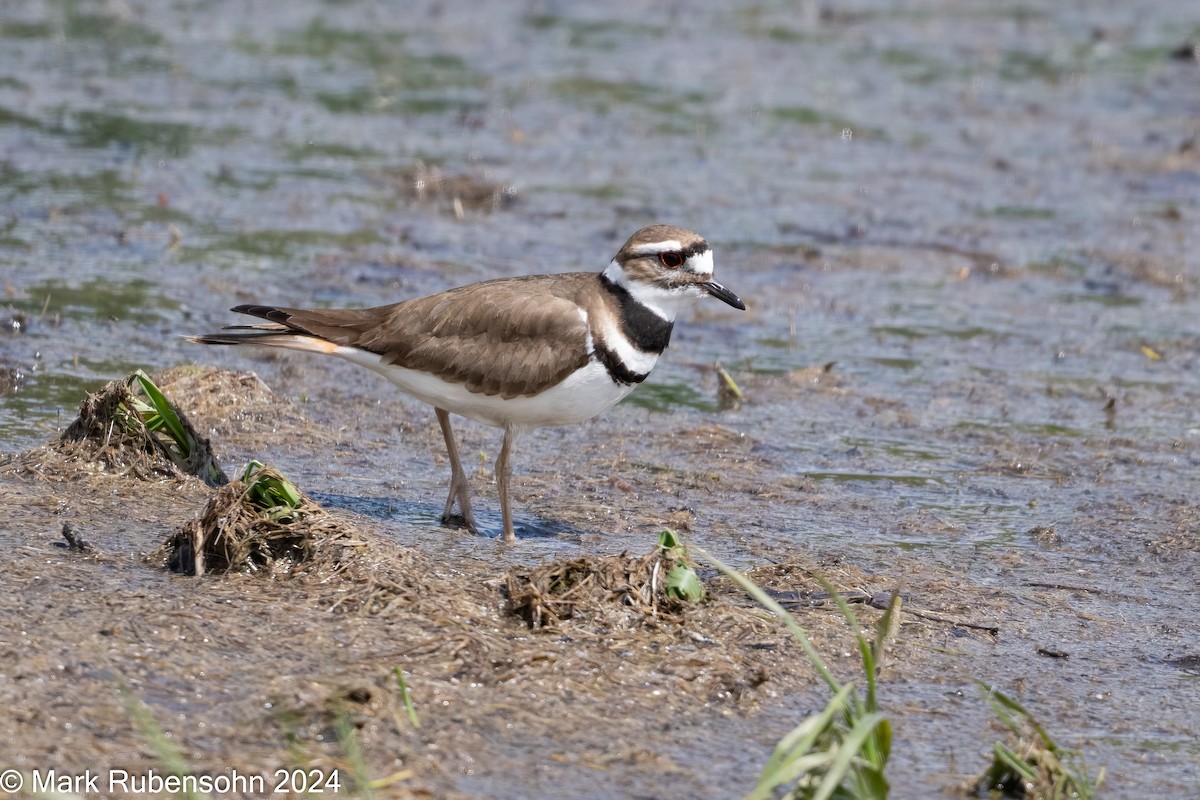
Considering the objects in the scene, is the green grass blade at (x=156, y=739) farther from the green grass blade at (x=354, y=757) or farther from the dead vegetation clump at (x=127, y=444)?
the dead vegetation clump at (x=127, y=444)

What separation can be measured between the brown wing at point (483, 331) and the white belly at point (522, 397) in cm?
4

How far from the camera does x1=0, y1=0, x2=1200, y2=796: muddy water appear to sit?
6.12 meters

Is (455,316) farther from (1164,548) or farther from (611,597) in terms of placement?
(1164,548)

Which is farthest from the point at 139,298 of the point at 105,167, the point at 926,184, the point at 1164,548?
the point at 926,184

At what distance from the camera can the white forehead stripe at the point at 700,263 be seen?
6652 mm

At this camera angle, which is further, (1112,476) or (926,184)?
(926,184)

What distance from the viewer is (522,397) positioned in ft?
21.0

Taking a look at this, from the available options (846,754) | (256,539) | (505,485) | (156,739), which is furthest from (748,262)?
(156,739)

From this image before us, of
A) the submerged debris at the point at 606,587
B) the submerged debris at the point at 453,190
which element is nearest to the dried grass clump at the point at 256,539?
the submerged debris at the point at 606,587

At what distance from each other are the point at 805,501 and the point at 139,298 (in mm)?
4398

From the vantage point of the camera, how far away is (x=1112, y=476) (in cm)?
766

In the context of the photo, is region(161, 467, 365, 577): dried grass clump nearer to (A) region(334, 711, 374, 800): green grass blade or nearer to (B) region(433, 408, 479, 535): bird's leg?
(B) region(433, 408, 479, 535): bird's leg

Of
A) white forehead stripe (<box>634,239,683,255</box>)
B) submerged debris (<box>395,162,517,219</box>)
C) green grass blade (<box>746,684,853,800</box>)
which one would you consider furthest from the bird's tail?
submerged debris (<box>395,162,517,219</box>)

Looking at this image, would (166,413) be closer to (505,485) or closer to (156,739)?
(505,485)
